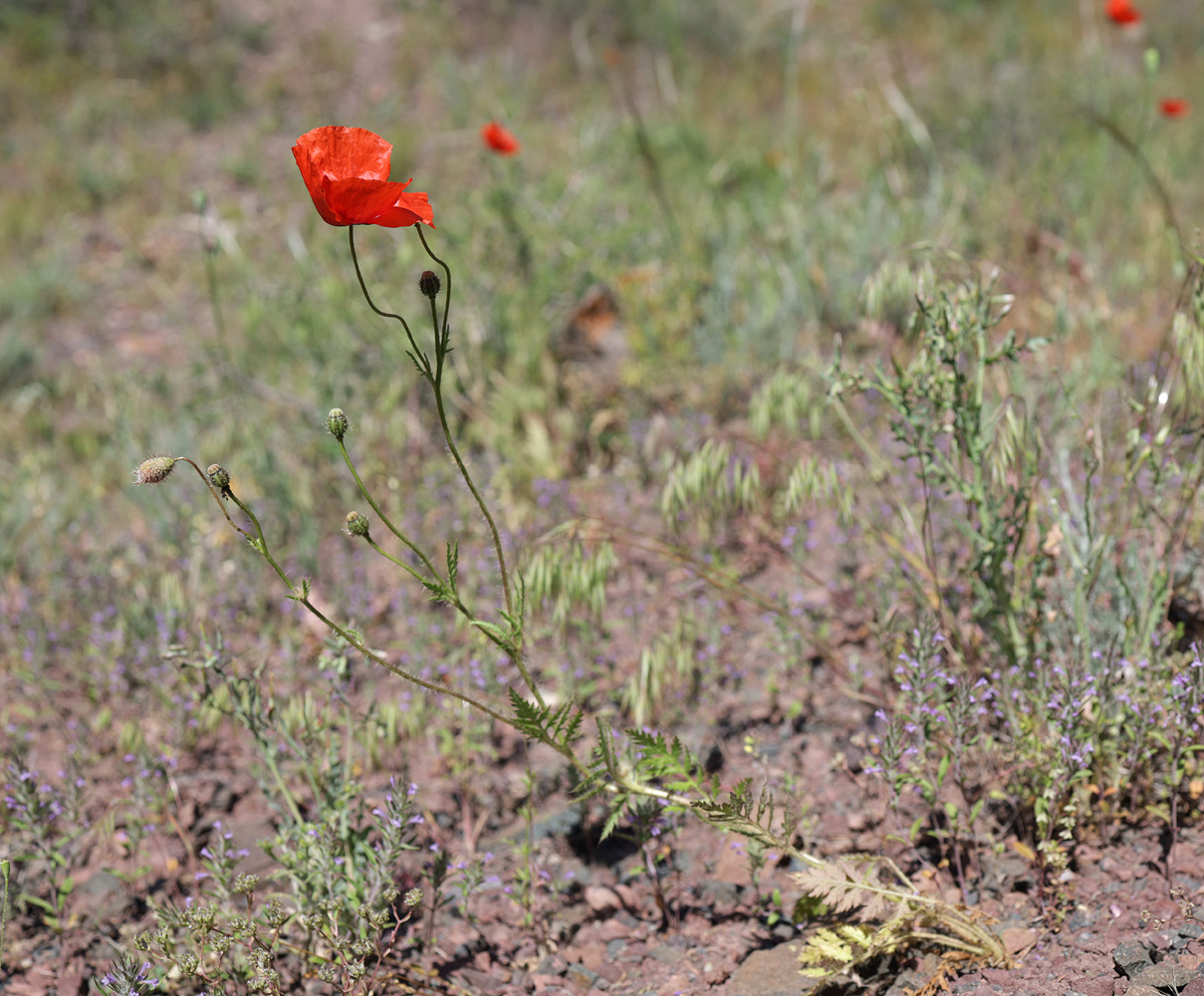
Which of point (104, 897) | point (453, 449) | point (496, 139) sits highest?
point (496, 139)

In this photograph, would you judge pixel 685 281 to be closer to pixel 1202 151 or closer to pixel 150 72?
pixel 1202 151

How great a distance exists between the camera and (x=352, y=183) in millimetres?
1486

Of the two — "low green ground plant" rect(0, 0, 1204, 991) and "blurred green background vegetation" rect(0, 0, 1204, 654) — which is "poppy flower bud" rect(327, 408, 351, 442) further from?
"blurred green background vegetation" rect(0, 0, 1204, 654)

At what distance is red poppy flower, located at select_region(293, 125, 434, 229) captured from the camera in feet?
4.88

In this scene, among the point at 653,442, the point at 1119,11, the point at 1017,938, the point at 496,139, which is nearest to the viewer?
the point at 1017,938

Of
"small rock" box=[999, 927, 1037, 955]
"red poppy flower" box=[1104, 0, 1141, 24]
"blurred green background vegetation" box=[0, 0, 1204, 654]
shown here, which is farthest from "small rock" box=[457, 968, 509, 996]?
"red poppy flower" box=[1104, 0, 1141, 24]

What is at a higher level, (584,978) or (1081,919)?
(1081,919)

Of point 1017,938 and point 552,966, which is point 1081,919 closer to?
point 1017,938

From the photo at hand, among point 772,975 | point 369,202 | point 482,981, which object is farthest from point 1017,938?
point 369,202

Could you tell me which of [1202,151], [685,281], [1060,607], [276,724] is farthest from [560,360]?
[1202,151]

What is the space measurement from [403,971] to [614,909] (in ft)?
1.58

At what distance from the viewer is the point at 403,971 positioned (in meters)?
1.92

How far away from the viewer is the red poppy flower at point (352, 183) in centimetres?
149

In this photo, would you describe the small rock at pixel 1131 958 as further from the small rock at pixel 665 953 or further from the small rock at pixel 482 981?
the small rock at pixel 482 981
